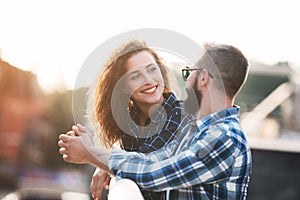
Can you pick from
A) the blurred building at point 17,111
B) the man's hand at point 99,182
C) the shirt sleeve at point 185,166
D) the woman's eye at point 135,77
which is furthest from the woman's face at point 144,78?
the blurred building at point 17,111

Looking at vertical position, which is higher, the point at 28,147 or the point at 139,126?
the point at 139,126

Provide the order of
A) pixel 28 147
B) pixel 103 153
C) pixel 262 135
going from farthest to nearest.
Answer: pixel 28 147 < pixel 262 135 < pixel 103 153

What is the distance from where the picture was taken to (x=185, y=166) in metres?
1.42

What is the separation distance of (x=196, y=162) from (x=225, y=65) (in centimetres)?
19

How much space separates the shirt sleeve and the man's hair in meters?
0.11

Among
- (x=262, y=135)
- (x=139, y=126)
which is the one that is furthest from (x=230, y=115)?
(x=262, y=135)

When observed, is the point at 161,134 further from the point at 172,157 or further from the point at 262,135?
the point at 262,135

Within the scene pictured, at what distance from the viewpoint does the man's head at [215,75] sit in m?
1.49

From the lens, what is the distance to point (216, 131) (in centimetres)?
144

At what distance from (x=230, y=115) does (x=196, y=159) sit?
0.12m

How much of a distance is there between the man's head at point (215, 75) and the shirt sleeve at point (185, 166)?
86 mm

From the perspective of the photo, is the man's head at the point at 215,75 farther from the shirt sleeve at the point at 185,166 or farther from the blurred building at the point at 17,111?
the blurred building at the point at 17,111

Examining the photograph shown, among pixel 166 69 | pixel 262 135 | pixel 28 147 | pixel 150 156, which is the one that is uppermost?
pixel 166 69

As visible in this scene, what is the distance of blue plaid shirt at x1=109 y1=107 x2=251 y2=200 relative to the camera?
142 cm
